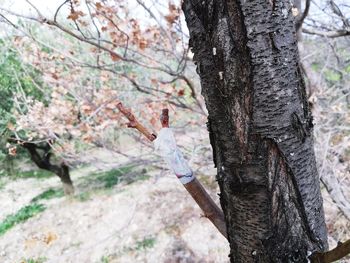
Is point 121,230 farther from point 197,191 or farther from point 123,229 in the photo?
point 197,191

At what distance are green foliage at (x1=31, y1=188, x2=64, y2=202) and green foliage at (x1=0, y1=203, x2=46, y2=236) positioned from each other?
2.67ft

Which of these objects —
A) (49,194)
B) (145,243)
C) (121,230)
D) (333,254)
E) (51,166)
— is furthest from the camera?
(49,194)

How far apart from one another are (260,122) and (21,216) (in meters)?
9.59

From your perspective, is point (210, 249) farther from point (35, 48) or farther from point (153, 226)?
point (35, 48)

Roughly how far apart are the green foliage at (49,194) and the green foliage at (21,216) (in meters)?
0.81

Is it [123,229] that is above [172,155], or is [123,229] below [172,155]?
below

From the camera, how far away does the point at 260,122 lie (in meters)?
0.75

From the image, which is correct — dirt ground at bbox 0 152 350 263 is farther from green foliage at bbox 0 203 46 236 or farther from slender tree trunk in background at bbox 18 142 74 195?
slender tree trunk in background at bbox 18 142 74 195

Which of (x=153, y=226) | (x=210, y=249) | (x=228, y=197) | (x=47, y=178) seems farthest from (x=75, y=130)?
(x=47, y=178)

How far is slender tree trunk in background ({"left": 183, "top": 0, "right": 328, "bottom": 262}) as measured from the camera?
0.72 meters

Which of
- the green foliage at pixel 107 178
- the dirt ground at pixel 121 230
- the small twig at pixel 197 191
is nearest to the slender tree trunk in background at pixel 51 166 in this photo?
the dirt ground at pixel 121 230

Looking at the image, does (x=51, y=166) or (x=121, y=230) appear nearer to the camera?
(x=121, y=230)

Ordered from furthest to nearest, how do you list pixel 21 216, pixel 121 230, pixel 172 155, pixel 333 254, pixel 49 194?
1. pixel 49 194
2. pixel 21 216
3. pixel 121 230
4. pixel 172 155
5. pixel 333 254

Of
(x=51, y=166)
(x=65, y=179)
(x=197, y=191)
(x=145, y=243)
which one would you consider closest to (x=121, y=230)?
(x=145, y=243)
